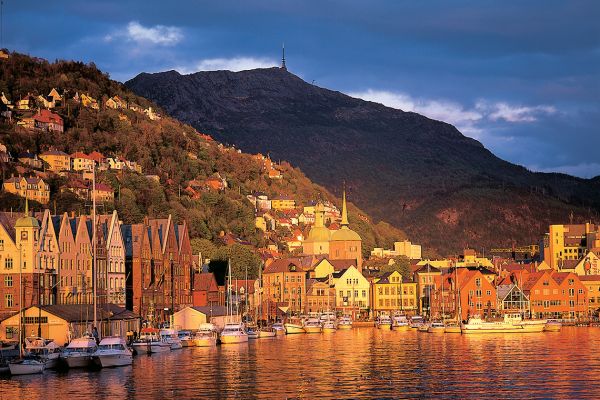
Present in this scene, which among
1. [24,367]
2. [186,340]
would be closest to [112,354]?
[24,367]

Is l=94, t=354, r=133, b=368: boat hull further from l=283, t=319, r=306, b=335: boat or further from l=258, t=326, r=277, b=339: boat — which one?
l=283, t=319, r=306, b=335: boat

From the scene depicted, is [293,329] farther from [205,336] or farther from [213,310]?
[205,336]

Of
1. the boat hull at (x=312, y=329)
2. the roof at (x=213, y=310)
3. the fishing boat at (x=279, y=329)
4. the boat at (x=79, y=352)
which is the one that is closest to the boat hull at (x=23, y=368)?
the boat at (x=79, y=352)

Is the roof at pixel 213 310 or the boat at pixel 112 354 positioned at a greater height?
the roof at pixel 213 310

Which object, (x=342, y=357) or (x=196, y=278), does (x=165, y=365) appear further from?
(x=196, y=278)

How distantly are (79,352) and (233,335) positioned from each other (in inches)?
1814

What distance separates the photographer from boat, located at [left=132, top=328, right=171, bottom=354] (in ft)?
419

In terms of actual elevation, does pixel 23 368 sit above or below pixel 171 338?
below

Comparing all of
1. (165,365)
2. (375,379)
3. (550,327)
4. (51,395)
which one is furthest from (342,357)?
(550,327)

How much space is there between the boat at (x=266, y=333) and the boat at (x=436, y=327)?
27.6 metres

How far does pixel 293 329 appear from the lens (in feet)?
632

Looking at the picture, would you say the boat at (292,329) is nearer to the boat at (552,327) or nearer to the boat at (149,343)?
the boat at (552,327)

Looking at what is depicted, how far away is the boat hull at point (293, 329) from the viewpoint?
19138cm

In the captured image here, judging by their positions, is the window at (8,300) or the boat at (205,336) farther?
the boat at (205,336)
